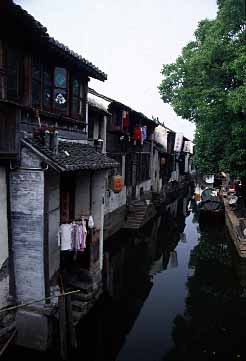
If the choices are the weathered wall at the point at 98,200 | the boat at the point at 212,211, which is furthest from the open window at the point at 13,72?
the boat at the point at 212,211

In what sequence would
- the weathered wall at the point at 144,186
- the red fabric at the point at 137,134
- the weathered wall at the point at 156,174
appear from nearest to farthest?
the red fabric at the point at 137,134
the weathered wall at the point at 144,186
the weathered wall at the point at 156,174

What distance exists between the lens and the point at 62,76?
1226cm

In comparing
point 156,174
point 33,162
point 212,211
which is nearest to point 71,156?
point 33,162

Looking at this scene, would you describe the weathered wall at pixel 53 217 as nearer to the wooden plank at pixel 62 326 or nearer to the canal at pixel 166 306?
the wooden plank at pixel 62 326

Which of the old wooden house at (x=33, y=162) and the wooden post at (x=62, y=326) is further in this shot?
the wooden post at (x=62, y=326)

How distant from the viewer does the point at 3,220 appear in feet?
31.6

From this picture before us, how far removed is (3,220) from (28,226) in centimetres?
73

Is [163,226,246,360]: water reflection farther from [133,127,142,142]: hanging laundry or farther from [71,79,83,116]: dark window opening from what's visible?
[133,127,142,142]: hanging laundry

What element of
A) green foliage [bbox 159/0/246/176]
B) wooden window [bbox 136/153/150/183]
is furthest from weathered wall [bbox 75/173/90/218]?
wooden window [bbox 136/153/150/183]

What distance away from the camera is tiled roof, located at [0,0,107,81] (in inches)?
339

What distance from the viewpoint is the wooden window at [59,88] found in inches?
479

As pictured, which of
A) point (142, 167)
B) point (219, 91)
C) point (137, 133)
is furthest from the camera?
point (142, 167)

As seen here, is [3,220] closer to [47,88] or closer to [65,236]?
[65,236]

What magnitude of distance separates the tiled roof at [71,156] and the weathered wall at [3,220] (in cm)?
122
